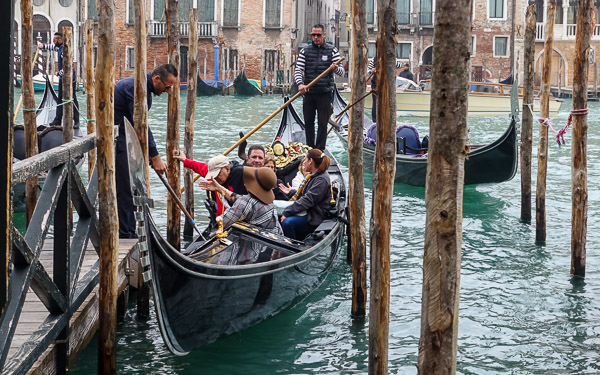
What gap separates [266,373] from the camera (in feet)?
10.1

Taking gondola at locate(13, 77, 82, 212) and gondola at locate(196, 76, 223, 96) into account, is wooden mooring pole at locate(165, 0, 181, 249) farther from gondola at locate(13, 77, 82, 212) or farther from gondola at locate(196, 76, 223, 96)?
gondola at locate(196, 76, 223, 96)

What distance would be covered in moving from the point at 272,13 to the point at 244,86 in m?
2.55

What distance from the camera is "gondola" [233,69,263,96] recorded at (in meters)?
19.2

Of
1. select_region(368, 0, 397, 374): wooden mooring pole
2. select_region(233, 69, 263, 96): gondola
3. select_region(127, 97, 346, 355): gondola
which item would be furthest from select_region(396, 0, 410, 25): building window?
select_region(368, 0, 397, 374): wooden mooring pole

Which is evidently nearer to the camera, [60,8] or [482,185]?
[482,185]

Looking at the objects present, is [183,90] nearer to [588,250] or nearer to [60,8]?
[60,8]

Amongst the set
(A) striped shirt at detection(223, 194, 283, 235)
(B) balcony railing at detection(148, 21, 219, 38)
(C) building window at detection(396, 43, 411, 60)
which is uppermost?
(B) balcony railing at detection(148, 21, 219, 38)

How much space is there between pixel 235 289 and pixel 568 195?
434 centimetres

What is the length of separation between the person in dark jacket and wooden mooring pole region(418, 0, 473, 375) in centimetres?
184

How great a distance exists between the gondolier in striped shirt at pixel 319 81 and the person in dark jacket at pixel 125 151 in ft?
6.50

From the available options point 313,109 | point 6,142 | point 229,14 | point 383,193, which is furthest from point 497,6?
point 6,142

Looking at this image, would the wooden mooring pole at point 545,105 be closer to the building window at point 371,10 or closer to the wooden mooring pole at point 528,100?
the wooden mooring pole at point 528,100

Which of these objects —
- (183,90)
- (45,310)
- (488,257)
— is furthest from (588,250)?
(183,90)

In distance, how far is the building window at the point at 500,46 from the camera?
20.8 meters
